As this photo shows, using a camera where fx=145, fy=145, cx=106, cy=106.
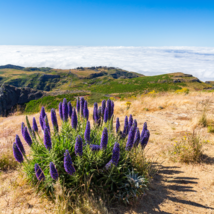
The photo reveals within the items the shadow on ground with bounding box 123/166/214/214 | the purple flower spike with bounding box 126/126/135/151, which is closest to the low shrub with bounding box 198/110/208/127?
the shadow on ground with bounding box 123/166/214/214

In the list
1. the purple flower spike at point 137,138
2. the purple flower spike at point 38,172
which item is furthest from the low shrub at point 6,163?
the purple flower spike at point 137,138

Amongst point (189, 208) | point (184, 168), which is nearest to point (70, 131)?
point (189, 208)

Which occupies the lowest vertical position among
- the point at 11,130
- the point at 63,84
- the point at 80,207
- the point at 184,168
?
the point at 63,84

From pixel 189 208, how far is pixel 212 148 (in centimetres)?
376

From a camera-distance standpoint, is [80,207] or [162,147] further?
[162,147]

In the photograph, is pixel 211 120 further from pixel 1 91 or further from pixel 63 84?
pixel 63 84

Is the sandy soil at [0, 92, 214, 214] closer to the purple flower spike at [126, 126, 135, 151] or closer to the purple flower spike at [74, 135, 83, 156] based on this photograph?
the purple flower spike at [126, 126, 135, 151]

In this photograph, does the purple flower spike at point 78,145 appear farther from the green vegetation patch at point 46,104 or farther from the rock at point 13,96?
the rock at point 13,96

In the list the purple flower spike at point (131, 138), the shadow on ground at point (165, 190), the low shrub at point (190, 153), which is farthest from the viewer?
the low shrub at point (190, 153)

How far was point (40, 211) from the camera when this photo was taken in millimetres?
3242

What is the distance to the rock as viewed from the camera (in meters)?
48.0

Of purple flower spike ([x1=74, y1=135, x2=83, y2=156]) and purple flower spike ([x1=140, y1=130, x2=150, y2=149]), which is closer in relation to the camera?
purple flower spike ([x1=74, y1=135, x2=83, y2=156])

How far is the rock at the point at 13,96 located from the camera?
48031mm

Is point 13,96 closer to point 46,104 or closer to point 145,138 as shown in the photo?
point 46,104
